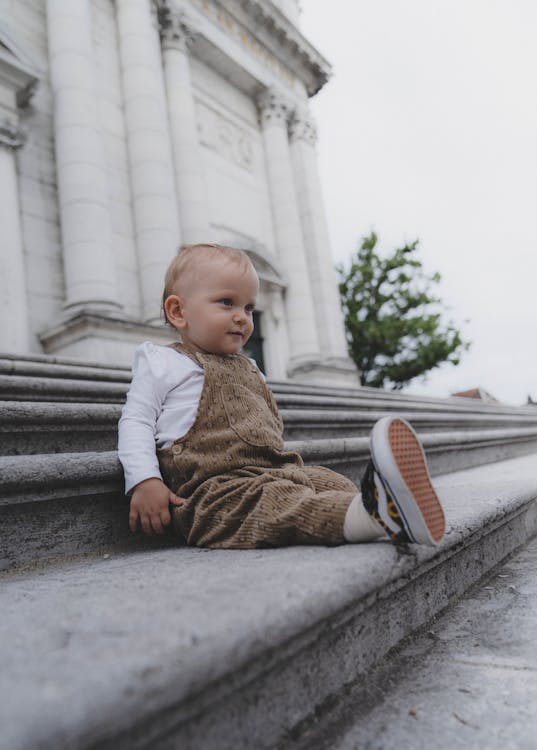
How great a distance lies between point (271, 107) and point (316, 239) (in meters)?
3.45

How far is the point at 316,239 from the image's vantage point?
13.6 meters

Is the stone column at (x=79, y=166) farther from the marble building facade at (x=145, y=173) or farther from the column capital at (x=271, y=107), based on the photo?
the column capital at (x=271, y=107)

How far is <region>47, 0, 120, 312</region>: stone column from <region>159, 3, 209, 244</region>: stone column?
1.91 metres

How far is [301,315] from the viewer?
41.8 ft

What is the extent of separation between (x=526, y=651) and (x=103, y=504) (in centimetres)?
137

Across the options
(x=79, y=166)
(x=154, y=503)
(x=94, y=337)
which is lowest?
(x=154, y=503)

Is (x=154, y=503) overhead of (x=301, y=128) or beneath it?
beneath

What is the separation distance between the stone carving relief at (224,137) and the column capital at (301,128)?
5.69ft

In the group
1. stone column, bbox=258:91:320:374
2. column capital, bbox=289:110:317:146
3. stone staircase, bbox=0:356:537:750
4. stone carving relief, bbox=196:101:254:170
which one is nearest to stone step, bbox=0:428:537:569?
stone staircase, bbox=0:356:537:750

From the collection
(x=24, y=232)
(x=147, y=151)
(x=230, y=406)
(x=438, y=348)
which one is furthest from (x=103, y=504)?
(x=438, y=348)

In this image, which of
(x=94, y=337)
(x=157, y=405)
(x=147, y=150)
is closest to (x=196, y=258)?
(x=157, y=405)

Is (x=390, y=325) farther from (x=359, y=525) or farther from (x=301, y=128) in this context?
(x=359, y=525)

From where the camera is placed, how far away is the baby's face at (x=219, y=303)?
1890mm

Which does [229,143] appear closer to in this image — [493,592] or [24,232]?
[24,232]
